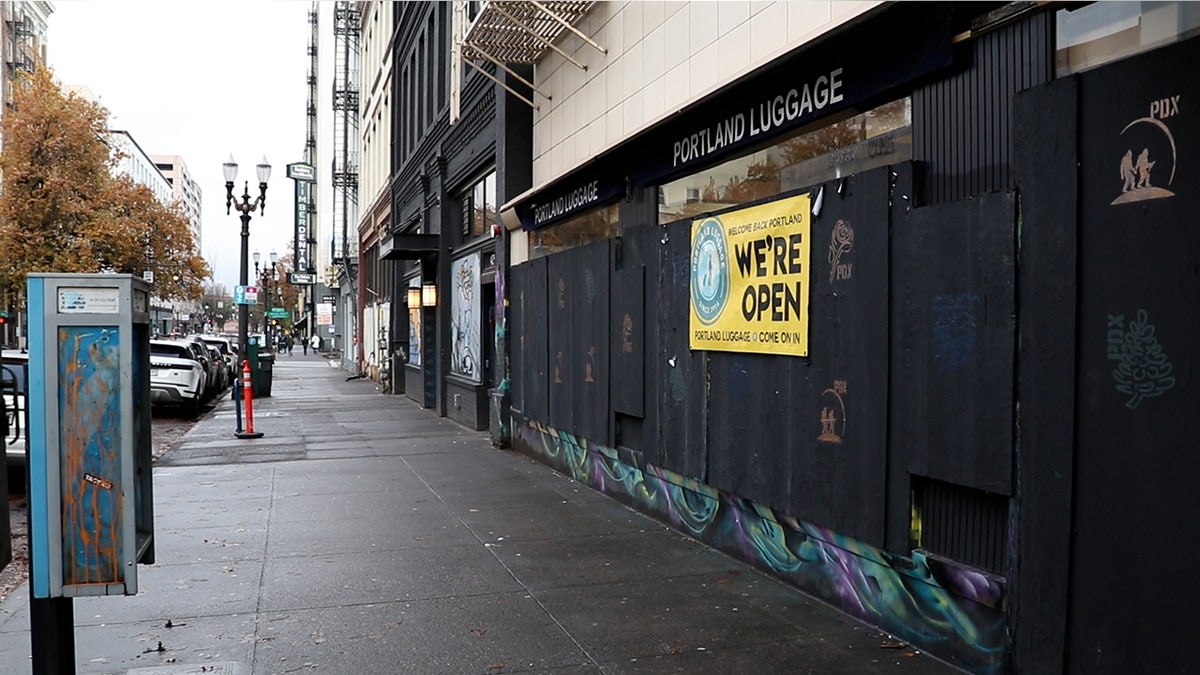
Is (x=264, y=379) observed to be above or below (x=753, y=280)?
below

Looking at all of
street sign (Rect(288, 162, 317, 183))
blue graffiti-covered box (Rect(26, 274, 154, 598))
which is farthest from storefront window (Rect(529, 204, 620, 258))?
street sign (Rect(288, 162, 317, 183))

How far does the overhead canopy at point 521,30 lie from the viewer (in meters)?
10.8

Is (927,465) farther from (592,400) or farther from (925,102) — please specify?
(592,400)

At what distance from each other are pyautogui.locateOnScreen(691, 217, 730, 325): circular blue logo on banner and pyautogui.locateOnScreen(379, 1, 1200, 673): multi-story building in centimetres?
3

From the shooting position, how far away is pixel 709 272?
299 inches

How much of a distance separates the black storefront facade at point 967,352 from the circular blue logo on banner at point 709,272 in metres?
0.05

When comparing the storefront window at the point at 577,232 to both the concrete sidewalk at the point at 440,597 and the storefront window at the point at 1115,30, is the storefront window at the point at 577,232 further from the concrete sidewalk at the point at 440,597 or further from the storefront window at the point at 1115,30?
the storefront window at the point at 1115,30

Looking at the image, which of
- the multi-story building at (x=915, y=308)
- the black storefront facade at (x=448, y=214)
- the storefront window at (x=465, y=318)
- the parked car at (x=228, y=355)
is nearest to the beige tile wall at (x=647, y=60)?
the multi-story building at (x=915, y=308)

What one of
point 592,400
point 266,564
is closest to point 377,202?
point 592,400

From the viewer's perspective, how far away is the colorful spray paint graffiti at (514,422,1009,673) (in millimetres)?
4840

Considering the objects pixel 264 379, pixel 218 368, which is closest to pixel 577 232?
pixel 264 379

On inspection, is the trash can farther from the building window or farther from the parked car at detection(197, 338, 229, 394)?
the building window

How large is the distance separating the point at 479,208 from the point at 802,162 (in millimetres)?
11386

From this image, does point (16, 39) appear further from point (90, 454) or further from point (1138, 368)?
point (1138, 368)
